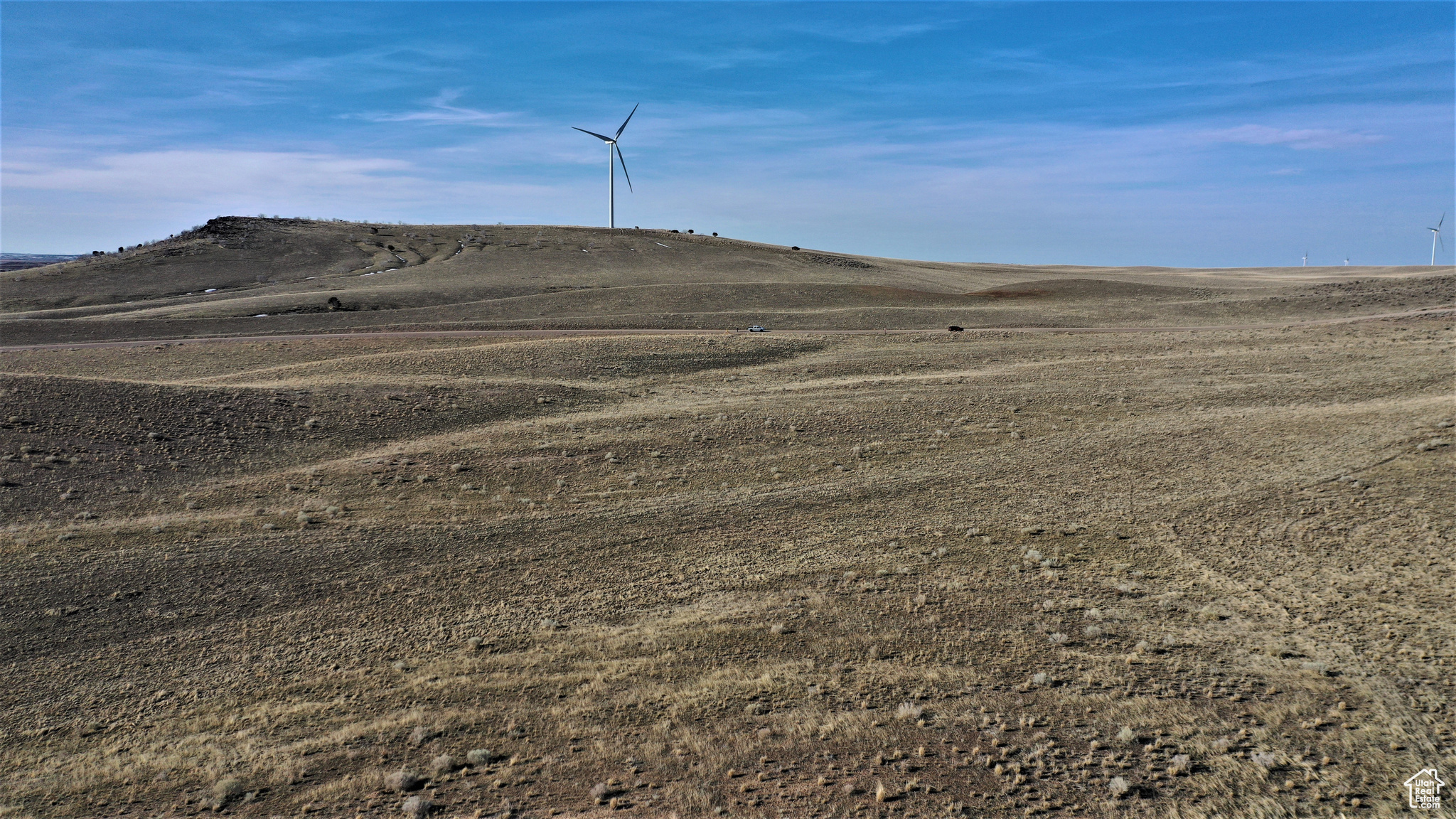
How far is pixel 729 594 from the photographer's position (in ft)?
35.0

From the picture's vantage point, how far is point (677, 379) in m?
25.8

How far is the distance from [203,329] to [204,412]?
22.0m
